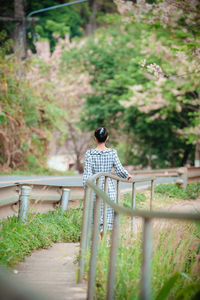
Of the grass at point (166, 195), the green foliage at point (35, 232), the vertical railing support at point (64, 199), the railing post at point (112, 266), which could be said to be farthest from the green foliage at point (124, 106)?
the railing post at point (112, 266)

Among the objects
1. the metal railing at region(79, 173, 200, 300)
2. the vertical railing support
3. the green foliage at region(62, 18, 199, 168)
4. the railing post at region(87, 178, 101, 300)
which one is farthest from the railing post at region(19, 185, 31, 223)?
the green foliage at region(62, 18, 199, 168)

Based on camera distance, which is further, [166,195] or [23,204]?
[166,195]

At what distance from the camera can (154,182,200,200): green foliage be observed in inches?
449

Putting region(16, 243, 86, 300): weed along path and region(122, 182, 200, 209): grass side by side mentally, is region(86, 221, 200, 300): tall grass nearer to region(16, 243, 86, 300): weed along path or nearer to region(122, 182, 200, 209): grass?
region(16, 243, 86, 300): weed along path

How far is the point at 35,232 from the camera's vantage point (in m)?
5.99

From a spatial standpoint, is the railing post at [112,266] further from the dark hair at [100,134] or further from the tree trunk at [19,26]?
the tree trunk at [19,26]

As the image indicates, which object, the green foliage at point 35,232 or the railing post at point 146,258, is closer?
the railing post at point 146,258

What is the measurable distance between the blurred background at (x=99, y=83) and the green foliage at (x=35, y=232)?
3.36m

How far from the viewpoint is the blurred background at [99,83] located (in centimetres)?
1225

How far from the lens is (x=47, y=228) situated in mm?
6406

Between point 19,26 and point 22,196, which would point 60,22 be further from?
point 22,196

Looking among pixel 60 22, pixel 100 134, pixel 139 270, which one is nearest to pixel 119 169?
pixel 100 134

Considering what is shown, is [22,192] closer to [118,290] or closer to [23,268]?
[23,268]

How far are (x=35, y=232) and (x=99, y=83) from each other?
936 inches
